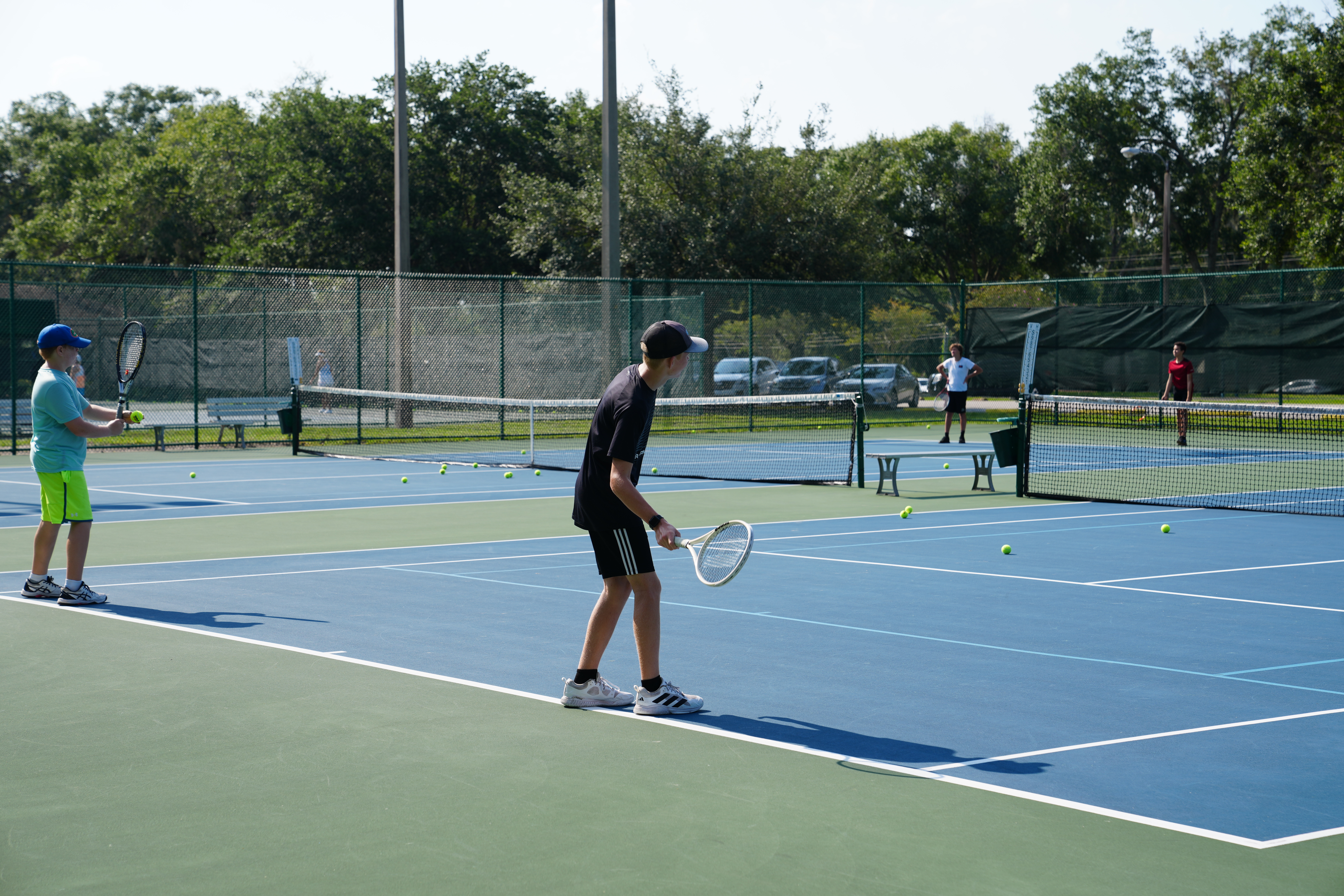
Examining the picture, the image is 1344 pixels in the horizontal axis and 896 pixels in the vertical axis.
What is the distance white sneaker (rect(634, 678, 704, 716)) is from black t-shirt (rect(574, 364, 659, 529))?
66 centimetres

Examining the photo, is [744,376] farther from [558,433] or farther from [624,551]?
[624,551]

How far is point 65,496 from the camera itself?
7816mm

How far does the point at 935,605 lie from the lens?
26.4 ft

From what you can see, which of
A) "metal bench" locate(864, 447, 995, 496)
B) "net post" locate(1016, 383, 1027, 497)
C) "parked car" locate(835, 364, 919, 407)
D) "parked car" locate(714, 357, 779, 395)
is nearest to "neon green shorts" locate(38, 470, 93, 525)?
"metal bench" locate(864, 447, 995, 496)

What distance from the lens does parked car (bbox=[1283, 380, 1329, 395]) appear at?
24234mm

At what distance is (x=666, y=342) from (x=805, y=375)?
22547 mm

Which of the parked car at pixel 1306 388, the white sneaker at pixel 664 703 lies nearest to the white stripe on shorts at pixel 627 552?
the white sneaker at pixel 664 703

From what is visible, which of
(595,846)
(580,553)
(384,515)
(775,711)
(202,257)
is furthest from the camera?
(202,257)

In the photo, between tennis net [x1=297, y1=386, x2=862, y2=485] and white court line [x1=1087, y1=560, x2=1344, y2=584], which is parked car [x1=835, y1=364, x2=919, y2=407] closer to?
tennis net [x1=297, y1=386, x2=862, y2=485]


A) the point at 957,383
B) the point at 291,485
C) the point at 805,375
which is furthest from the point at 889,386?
the point at 291,485

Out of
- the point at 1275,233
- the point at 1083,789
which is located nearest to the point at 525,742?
the point at 1083,789

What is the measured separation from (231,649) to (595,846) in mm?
3353

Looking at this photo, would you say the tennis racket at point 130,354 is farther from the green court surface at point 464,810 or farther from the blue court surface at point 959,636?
the green court surface at point 464,810

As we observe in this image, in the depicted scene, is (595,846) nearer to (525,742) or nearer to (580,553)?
(525,742)
